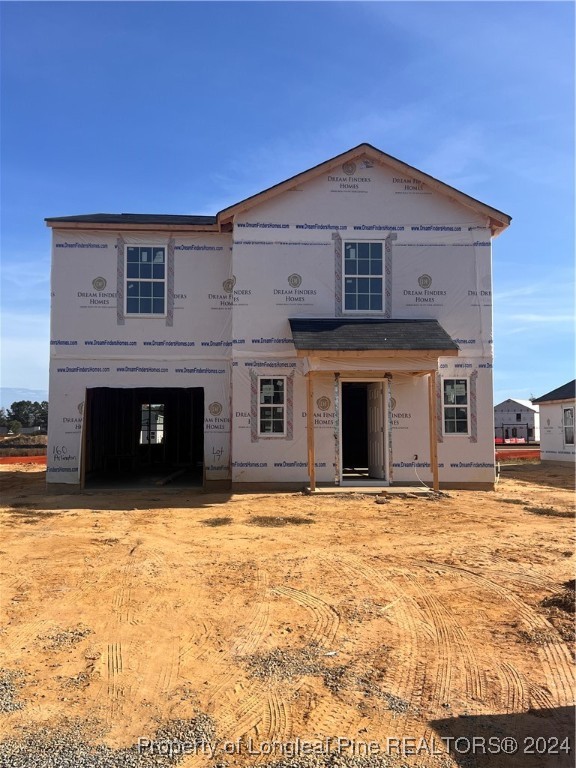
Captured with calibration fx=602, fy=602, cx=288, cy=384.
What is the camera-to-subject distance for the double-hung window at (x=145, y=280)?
16.3 metres

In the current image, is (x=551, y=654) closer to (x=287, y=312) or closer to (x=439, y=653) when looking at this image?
(x=439, y=653)

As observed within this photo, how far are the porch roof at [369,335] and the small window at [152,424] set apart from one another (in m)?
11.4

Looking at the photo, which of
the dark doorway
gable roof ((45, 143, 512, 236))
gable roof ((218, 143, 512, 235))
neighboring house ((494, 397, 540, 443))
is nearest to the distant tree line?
neighboring house ((494, 397, 540, 443))

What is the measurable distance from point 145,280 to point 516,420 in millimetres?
62585

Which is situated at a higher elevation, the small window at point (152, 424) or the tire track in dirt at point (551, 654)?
the small window at point (152, 424)

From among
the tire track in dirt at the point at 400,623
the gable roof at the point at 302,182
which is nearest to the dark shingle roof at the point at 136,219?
the gable roof at the point at 302,182

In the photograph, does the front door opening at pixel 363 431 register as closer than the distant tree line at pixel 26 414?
Yes

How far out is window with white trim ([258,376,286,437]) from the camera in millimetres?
15773

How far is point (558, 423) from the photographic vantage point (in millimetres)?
28812

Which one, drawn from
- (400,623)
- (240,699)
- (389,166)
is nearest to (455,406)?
(389,166)

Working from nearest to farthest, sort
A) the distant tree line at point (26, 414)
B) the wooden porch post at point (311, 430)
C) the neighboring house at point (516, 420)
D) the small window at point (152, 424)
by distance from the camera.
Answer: the wooden porch post at point (311, 430) < the small window at point (152, 424) < the neighboring house at point (516, 420) < the distant tree line at point (26, 414)

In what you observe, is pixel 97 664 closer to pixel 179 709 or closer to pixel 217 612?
pixel 179 709

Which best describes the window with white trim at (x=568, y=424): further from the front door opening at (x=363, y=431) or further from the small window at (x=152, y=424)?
the small window at (x=152, y=424)

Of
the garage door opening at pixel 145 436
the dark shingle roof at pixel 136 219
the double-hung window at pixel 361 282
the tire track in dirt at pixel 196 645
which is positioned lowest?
the tire track in dirt at pixel 196 645
